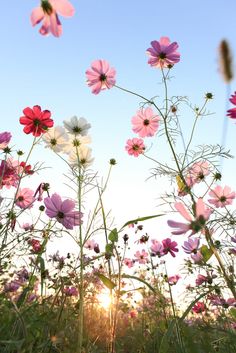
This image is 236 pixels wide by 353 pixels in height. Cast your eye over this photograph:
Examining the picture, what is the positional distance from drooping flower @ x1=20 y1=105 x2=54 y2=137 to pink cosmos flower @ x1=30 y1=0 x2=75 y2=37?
→ 1227 millimetres

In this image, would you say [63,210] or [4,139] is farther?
[4,139]

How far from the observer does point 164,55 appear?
2236mm

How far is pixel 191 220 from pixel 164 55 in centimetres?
165

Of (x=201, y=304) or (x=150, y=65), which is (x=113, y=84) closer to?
(x=150, y=65)

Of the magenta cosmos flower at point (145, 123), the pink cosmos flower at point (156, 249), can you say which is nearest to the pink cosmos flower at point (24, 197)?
the magenta cosmos flower at point (145, 123)

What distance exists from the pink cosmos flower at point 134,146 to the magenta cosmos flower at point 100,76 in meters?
0.53

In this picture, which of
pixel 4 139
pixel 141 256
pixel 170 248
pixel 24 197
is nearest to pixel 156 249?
pixel 170 248

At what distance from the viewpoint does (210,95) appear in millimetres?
2430

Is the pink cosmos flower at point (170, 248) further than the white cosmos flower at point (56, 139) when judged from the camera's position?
Yes

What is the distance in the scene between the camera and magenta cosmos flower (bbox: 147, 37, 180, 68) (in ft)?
7.34

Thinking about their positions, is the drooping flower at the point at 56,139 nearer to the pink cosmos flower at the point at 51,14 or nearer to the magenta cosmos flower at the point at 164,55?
the magenta cosmos flower at the point at 164,55

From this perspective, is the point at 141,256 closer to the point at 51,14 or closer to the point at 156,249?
the point at 156,249

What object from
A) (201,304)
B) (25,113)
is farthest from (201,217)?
(201,304)

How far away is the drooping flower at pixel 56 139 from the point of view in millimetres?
2139
